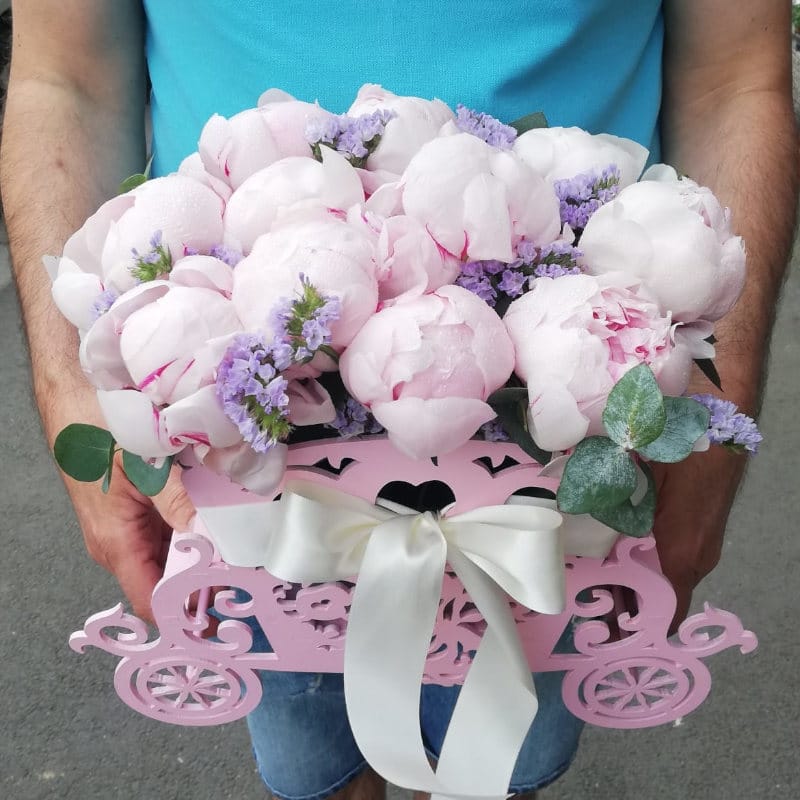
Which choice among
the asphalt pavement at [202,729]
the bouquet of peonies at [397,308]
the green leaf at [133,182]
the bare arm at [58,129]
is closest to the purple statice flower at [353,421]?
the bouquet of peonies at [397,308]

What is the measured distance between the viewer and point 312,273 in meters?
0.45

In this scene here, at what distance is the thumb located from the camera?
662 millimetres

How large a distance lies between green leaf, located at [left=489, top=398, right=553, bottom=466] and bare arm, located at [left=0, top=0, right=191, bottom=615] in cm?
39

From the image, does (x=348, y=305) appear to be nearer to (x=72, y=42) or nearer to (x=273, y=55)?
(x=273, y=55)

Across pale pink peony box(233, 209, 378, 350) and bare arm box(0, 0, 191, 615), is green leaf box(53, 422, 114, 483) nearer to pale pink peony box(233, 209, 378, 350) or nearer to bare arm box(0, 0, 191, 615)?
pale pink peony box(233, 209, 378, 350)

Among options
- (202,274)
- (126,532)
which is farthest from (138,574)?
(202,274)

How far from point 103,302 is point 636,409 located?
283mm

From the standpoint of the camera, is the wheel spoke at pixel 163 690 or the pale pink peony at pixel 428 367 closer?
the pale pink peony at pixel 428 367

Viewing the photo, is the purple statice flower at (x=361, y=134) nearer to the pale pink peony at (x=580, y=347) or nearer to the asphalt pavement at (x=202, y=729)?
the pale pink peony at (x=580, y=347)

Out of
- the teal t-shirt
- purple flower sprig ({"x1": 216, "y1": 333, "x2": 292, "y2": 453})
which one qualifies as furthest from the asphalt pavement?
purple flower sprig ({"x1": 216, "y1": 333, "x2": 292, "y2": 453})

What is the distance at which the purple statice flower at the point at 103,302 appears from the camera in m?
0.48

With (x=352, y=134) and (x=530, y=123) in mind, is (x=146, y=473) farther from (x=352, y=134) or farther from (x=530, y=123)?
(x=530, y=123)

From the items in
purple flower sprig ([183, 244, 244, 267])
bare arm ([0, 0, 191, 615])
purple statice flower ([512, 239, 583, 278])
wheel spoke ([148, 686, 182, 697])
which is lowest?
wheel spoke ([148, 686, 182, 697])

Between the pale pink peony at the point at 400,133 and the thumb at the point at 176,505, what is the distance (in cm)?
27
